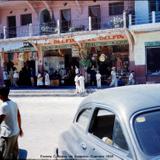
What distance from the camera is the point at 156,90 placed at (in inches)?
171

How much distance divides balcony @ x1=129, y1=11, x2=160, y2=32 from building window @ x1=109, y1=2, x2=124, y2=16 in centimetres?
209

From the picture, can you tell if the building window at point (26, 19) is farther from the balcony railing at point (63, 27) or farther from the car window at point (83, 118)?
the car window at point (83, 118)

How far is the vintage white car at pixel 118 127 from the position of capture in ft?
12.0

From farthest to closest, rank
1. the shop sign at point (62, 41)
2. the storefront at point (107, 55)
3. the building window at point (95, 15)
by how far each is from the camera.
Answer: the shop sign at point (62, 41)
the building window at point (95, 15)
the storefront at point (107, 55)

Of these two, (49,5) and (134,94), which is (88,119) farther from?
(49,5)

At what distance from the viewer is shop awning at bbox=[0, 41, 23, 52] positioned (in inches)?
1296

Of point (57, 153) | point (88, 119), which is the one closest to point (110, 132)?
point (88, 119)

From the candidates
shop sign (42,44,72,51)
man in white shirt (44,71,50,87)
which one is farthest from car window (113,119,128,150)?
shop sign (42,44,72,51)

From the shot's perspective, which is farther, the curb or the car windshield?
the curb

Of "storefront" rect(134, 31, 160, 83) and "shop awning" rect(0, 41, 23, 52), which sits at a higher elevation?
"shop awning" rect(0, 41, 23, 52)

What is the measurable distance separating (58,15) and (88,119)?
28896 millimetres

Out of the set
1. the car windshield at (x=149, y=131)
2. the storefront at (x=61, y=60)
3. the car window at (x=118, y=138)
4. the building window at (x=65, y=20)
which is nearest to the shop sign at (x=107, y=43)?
the storefront at (x=61, y=60)

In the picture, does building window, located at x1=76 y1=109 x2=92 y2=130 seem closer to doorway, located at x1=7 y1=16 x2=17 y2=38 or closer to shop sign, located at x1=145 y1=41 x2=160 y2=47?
shop sign, located at x1=145 y1=41 x2=160 y2=47

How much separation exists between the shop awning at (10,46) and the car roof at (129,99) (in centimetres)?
2867
